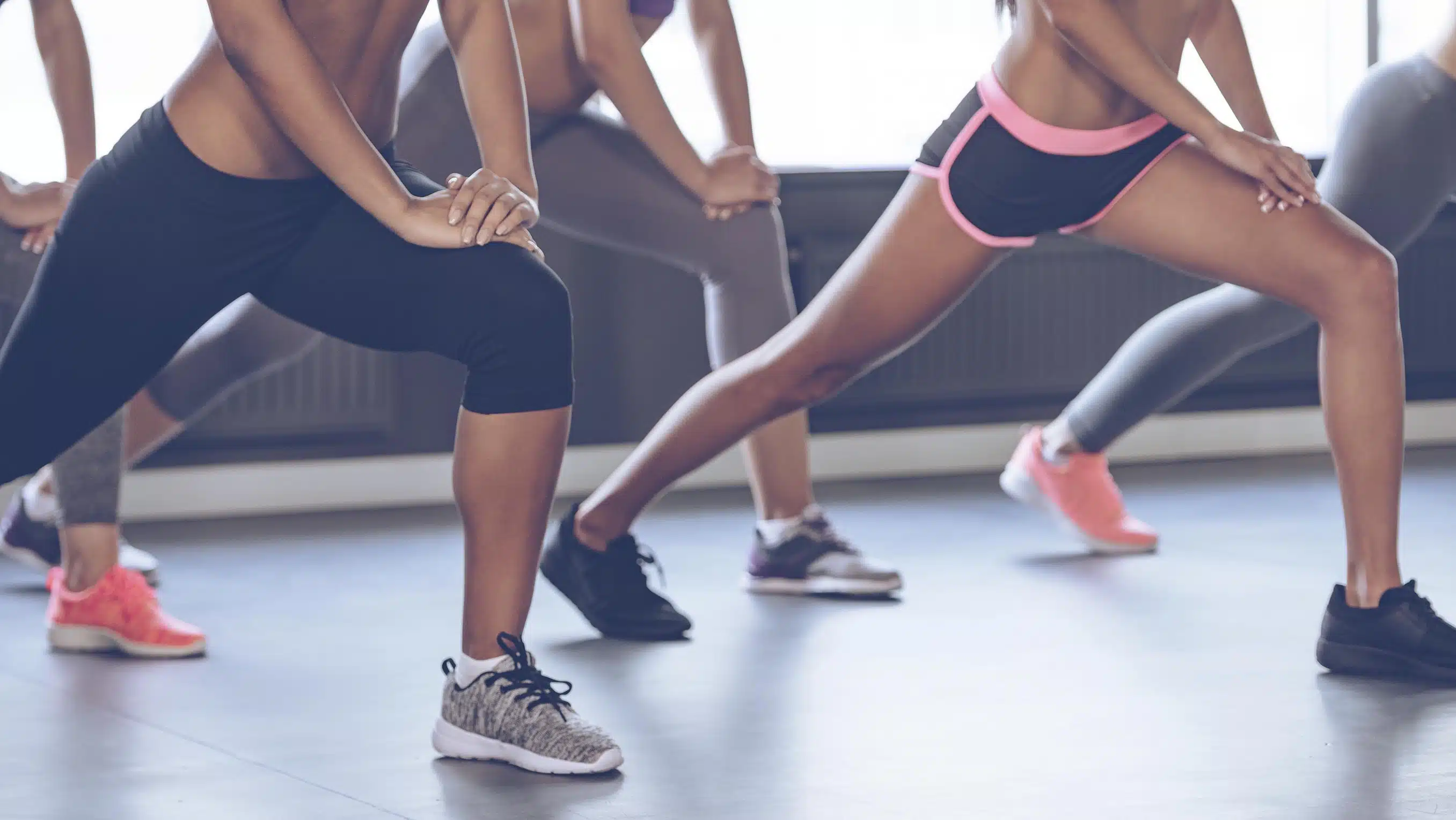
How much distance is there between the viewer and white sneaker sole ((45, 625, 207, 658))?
2512 millimetres

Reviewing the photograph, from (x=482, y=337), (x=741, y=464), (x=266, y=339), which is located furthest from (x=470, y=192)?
(x=741, y=464)

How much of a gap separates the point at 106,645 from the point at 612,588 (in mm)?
669

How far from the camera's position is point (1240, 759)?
1.84 metres

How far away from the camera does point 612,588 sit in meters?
2.60

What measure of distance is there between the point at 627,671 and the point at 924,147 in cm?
→ 72

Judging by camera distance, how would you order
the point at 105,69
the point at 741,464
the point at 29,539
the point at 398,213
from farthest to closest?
the point at 741,464
the point at 105,69
the point at 29,539
the point at 398,213

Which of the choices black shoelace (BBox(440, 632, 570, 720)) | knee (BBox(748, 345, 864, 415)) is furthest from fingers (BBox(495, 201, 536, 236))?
knee (BBox(748, 345, 864, 415))

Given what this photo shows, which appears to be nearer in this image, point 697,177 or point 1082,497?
point 697,177

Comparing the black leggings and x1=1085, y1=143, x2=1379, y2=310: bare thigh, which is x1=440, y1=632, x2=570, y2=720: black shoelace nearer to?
the black leggings

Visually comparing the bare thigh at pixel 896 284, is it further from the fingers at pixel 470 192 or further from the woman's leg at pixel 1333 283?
the fingers at pixel 470 192

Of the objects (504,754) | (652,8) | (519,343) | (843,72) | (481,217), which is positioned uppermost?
(843,72)

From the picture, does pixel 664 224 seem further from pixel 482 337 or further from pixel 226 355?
pixel 482 337

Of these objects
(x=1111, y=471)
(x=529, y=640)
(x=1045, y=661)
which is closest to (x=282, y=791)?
(x=529, y=640)

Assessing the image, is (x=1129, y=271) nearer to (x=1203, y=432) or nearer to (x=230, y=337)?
(x=1203, y=432)
